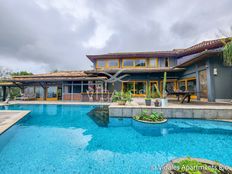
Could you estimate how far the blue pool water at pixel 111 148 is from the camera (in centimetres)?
284

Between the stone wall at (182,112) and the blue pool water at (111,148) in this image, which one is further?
the stone wall at (182,112)

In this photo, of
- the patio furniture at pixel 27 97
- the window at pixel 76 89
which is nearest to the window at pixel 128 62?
the window at pixel 76 89

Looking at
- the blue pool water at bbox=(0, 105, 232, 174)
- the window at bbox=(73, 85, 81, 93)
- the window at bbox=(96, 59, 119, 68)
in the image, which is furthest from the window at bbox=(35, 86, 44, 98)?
the blue pool water at bbox=(0, 105, 232, 174)

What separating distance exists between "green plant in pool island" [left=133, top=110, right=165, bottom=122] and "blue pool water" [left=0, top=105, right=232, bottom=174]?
54cm

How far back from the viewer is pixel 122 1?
8992 millimetres


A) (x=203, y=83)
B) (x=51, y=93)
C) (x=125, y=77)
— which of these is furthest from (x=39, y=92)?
(x=203, y=83)

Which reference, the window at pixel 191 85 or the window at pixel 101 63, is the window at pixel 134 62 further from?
the window at pixel 191 85

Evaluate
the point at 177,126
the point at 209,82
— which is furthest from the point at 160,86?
the point at 177,126

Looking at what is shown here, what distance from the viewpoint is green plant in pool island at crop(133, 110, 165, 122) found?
20.5ft

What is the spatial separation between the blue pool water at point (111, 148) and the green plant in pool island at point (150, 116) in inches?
21.1

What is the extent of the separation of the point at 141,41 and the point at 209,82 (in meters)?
15.8

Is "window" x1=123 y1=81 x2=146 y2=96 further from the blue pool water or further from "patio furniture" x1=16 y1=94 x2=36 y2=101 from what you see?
"patio furniture" x1=16 y1=94 x2=36 y2=101

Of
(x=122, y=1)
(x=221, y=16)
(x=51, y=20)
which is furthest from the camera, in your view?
(x=221, y=16)

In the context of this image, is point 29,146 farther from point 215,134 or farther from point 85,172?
point 215,134
